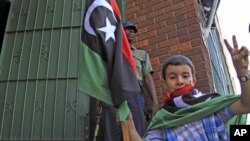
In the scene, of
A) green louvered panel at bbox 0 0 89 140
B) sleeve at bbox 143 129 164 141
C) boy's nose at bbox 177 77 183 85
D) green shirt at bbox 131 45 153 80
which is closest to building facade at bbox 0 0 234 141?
green louvered panel at bbox 0 0 89 140

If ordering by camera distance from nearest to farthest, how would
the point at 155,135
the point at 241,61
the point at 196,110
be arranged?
1. the point at 241,61
2. the point at 196,110
3. the point at 155,135

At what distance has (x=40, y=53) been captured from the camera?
4020 mm

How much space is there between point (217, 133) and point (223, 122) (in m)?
0.10

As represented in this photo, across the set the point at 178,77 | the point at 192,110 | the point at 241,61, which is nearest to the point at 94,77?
the point at 178,77

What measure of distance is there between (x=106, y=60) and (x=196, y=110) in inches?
33.4

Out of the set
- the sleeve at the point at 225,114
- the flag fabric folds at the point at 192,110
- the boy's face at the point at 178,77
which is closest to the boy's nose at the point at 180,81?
the boy's face at the point at 178,77

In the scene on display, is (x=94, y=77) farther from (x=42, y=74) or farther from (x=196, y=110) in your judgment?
(x=42, y=74)

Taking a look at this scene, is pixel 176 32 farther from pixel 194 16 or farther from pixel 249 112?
pixel 249 112

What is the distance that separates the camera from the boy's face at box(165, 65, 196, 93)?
2441 millimetres

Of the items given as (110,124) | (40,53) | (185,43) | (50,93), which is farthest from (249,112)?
(40,53)

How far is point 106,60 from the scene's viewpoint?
110 inches

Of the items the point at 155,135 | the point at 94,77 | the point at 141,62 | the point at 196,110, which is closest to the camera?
the point at 196,110

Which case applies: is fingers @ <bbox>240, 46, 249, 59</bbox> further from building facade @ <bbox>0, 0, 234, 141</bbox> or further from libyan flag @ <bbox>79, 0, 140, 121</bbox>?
building facade @ <bbox>0, 0, 234, 141</bbox>

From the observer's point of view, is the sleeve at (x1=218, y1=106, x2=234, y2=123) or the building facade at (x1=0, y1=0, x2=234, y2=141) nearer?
the sleeve at (x1=218, y1=106, x2=234, y2=123)
